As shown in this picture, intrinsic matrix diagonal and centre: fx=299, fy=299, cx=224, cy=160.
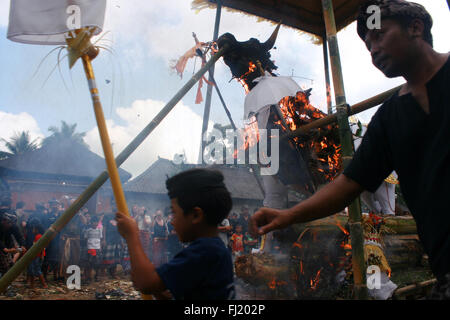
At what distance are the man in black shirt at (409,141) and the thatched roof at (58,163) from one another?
18.5 m

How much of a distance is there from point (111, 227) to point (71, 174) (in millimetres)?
9832

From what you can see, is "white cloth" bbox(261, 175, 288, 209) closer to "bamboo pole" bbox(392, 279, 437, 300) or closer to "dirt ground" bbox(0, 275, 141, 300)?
"bamboo pole" bbox(392, 279, 437, 300)

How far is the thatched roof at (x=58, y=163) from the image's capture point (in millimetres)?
18014

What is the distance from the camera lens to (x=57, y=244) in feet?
29.8

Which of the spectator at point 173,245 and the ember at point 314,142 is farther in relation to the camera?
the spectator at point 173,245

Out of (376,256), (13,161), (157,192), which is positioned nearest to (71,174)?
(13,161)

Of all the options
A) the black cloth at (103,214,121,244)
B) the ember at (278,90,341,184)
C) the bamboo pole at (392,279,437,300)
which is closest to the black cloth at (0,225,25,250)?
the black cloth at (103,214,121,244)

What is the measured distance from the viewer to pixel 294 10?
18.8 ft

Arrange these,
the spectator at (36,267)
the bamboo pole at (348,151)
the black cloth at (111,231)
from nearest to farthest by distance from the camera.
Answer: the bamboo pole at (348,151) → the spectator at (36,267) → the black cloth at (111,231)

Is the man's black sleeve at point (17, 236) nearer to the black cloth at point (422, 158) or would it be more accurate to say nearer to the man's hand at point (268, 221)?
the man's hand at point (268, 221)

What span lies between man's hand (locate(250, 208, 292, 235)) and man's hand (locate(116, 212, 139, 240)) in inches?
24.8

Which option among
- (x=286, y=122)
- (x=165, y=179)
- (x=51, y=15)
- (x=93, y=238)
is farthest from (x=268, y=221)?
(x=165, y=179)

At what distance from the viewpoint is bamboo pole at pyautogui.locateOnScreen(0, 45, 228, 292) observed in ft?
8.07

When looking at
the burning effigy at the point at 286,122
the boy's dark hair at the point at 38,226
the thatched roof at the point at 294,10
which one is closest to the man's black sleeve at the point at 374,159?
the burning effigy at the point at 286,122
